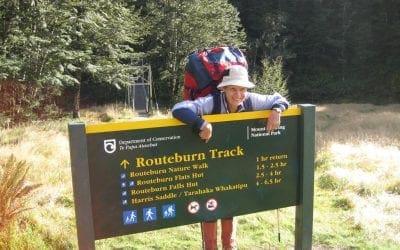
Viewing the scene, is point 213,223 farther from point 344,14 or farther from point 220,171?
point 344,14

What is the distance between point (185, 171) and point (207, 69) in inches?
30.5

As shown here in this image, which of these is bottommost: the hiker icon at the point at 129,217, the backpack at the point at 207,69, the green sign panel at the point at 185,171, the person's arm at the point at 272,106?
the hiker icon at the point at 129,217

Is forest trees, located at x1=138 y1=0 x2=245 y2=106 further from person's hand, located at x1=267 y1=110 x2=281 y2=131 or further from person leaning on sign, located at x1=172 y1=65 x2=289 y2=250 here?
person's hand, located at x1=267 y1=110 x2=281 y2=131

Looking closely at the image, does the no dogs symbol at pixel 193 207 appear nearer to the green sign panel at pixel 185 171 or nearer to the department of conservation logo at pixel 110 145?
the green sign panel at pixel 185 171

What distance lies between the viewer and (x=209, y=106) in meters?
2.96

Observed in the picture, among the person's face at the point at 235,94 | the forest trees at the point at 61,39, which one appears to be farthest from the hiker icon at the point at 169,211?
the forest trees at the point at 61,39

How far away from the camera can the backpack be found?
3.15 m

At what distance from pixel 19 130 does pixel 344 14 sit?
26.7 m

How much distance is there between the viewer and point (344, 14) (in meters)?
30.6

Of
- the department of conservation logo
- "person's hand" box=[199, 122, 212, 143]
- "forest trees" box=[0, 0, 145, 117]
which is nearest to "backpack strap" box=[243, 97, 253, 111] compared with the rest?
"person's hand" box=[199, 122, 212, 143]

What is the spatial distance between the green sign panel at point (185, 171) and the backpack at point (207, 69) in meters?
0.42

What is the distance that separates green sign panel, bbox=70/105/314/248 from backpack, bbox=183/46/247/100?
1.37 ft

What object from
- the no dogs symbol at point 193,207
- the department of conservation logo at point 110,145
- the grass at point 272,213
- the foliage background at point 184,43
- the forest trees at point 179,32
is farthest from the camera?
the forest trees at point 179,32

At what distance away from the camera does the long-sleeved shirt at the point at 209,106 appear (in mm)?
2705
